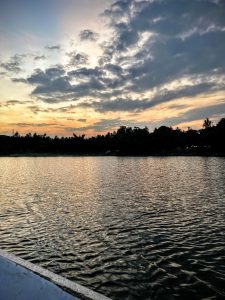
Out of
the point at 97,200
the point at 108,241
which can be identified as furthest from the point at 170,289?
the point at 97,200

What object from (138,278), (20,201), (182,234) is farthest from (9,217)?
(138,278)

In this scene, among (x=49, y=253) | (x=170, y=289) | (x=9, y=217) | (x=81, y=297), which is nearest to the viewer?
(x=81, y=297)

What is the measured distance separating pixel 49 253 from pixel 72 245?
86.1 inches

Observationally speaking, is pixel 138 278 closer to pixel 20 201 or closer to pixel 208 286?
pixel 208 286

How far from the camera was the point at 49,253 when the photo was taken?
20.2 metres

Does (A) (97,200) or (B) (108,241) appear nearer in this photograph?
(B) (108,241)

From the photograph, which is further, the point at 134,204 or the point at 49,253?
the point at 134,204

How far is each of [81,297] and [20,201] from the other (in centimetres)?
3713

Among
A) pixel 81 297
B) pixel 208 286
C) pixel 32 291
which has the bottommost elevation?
pixel 208 286

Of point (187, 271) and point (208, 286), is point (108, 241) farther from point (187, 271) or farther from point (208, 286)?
point (208, 286)

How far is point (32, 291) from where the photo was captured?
640 centimetres

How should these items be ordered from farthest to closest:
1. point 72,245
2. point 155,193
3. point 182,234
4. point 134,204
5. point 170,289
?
point 155,193 < point 134,204 < point 182,234 < point 72,245 < point 170,289

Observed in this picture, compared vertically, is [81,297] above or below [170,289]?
above

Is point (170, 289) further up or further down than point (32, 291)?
further down
